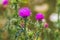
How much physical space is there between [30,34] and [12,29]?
0.31 m

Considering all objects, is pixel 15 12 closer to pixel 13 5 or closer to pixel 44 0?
pixel 13 5

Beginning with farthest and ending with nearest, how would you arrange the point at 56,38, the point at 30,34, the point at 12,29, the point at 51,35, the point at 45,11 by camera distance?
1. the point at 45,11
2. the point at 51,35
3. the point at 56,38
4. the point at 12,29
5. the point at 30,34

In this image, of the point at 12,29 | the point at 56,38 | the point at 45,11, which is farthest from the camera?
the point at 45,11

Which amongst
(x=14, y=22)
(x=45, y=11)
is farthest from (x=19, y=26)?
(x=45, y=11)

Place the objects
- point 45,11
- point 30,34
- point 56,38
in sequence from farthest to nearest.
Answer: point 45,11 → point 56,38 → point 30,34

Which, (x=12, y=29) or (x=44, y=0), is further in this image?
(x=44, y=0)

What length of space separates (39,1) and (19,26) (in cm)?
225

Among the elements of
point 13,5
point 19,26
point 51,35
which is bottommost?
point 51,35

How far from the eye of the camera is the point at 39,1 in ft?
12.2

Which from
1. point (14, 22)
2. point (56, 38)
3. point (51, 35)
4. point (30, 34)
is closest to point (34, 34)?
point (30, 34)

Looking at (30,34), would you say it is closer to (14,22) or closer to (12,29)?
(14,22)

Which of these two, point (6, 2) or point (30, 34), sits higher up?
point (6, 2)

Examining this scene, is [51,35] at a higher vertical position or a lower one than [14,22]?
lower

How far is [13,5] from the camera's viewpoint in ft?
5.45
